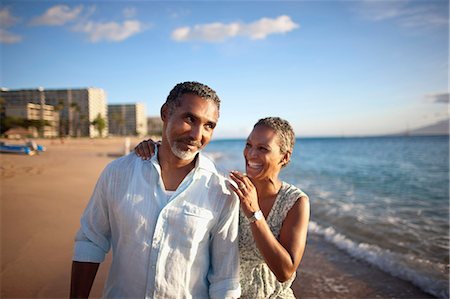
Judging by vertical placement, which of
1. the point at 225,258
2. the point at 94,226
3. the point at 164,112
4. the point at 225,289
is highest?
the point at 164,112

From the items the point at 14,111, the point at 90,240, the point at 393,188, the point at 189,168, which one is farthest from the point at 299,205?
the point at 14,111

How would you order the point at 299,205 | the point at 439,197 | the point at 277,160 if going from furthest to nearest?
the point at 439,197 < the point at 277,160 < the point at 299,205

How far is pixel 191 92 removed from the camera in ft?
6.62

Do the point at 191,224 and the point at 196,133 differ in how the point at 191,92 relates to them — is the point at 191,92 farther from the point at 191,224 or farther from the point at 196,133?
the point at 191,224

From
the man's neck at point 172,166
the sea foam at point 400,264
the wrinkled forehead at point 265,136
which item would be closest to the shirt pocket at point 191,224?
the man's neck at point 172,166

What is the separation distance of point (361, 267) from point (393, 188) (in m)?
11.3

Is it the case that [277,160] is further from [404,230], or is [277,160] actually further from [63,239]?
[404,230]

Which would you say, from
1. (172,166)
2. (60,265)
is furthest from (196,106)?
(60,265)

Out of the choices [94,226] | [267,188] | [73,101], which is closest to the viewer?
[94,226]

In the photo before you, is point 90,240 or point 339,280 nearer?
point 90,240

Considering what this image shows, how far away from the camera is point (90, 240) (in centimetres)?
203

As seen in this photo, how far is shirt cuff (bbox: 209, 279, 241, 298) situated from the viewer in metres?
1.93

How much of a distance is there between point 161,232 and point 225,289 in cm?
57

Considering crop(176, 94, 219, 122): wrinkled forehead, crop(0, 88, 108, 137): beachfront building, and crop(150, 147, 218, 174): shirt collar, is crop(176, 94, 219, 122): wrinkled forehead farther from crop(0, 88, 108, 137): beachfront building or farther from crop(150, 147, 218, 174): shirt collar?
crop(0, 88, 108, 137): beachfront building
